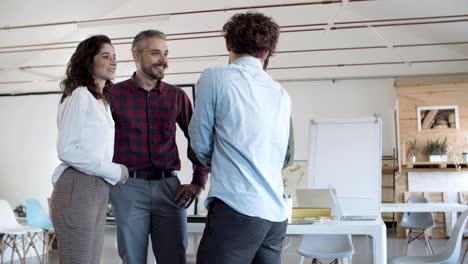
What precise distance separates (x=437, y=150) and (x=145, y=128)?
853 cm

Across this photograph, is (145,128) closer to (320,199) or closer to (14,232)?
(320,199)

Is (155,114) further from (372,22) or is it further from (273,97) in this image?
(372,22)

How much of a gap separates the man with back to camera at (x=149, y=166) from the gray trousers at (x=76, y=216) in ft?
0.85

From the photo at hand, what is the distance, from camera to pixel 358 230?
265 cm

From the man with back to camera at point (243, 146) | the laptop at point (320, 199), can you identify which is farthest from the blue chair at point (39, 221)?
the man with back to camera at point (243, 146)

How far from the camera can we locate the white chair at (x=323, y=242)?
11.2 ft

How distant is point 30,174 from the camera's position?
40.0ft

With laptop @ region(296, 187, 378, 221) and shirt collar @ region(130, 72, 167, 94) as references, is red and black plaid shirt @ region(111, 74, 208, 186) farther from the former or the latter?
laptop @ region(296, 187, 378, 221)

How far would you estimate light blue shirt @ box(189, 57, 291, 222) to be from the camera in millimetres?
1489

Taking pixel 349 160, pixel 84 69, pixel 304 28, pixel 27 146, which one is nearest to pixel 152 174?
pixel 84 69

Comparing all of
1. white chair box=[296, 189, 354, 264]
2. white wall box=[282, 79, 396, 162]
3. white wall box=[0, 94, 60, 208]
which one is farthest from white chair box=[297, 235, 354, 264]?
white wall box=[0, 94, 60, 208]

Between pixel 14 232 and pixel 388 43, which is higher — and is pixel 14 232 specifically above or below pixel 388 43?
below

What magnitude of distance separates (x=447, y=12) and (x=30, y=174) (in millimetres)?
9347

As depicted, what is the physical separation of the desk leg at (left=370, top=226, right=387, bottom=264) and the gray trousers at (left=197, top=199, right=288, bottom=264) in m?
1.27
